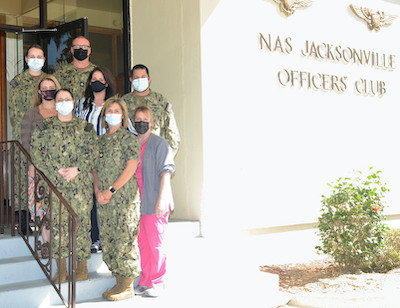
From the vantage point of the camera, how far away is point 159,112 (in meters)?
6.42

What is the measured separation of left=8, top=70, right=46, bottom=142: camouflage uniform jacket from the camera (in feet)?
20.3

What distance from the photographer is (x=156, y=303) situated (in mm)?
5402

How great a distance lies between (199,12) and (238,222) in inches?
106

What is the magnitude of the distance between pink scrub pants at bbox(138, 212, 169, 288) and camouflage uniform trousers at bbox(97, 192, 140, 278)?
0.20m

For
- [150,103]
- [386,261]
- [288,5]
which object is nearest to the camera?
[150,103]

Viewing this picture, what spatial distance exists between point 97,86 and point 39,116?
62 cm

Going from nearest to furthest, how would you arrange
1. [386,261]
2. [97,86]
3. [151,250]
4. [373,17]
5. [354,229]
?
[151,250], [97,86], [354,229], [386,261], [373,17]

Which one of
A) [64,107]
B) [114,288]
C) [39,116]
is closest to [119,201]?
[114,288]

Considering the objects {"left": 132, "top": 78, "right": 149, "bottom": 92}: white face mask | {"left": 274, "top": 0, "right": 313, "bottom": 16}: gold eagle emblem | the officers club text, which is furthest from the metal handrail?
{"left": 274, "top": 0, "right": 313, "bottom": 16}: gold eagle emblem

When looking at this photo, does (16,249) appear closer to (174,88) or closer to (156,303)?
(156,303)

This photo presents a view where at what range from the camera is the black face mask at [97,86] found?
582 cm

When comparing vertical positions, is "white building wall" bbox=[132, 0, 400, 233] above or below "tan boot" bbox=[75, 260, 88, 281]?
above

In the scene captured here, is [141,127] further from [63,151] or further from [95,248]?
[95,248]

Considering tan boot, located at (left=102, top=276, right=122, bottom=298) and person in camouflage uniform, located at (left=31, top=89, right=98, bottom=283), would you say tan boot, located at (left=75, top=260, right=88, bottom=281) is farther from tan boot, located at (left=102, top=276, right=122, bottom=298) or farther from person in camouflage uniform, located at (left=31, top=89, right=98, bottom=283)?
tan boot, located at (left=102, top=276, right=122, bottom=298)
